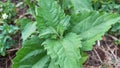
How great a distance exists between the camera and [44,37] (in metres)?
1.24

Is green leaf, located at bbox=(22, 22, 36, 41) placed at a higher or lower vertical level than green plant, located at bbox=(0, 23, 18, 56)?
higher

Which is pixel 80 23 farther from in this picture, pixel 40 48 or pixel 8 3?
pixel 8 3

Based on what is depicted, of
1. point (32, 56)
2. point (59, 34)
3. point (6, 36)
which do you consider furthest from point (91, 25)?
point (6, 36)

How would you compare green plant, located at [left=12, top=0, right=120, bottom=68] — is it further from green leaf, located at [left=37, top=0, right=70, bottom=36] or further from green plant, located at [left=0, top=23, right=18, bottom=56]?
green plant, located at [left=0, top=23, right=18, bottom=56]

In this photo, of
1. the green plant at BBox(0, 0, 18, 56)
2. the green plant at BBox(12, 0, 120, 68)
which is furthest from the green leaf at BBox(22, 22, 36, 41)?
the green plant at BBox(0, 0, 18, 56)

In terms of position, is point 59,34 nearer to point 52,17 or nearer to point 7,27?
point 52,17

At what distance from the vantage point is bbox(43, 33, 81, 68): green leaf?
3.68 ft

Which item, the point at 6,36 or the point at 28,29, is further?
the point at 6,36

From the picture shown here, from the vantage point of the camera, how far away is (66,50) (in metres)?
1.16

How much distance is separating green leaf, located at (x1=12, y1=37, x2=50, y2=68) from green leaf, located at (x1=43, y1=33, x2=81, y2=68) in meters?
0.07

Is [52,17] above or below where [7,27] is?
above

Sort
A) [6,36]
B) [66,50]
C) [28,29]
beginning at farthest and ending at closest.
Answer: [6,36], [28,29], [66,50]

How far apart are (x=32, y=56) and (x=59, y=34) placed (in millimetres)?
171

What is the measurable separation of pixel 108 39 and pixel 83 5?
1.36ft
